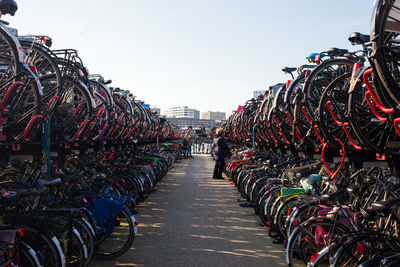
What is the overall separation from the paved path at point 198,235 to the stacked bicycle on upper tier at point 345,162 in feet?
1.28

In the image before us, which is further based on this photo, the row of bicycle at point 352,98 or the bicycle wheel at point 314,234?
the bicycle wheel at point 314,234

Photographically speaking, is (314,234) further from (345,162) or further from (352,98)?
(345,162)

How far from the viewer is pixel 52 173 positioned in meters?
5.46

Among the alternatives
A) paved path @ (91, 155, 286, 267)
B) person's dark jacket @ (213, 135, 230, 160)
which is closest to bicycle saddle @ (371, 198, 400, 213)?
paved path @ (91, 155, 286, 267)

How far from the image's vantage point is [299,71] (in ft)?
21.0

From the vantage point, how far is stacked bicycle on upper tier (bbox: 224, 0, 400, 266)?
2.66 meters

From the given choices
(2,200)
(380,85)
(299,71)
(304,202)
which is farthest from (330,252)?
(299,71)

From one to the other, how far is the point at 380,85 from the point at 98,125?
5.41m

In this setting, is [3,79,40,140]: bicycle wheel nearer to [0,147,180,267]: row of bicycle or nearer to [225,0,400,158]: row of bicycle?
[0,147,180,267]: row of bicycle

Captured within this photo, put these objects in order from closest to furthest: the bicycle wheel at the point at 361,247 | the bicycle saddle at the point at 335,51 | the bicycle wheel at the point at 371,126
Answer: the bicycle wheel at the point at 361,247
the bicycle wheel at the point at 371,126
the bicycle saddle at the point at 335,51

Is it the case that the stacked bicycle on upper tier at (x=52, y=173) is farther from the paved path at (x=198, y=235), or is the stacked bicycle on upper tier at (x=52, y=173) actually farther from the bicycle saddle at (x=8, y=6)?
the paved path at (x=198, y=235)

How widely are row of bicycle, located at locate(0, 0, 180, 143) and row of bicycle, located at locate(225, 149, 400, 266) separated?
10.5 feet

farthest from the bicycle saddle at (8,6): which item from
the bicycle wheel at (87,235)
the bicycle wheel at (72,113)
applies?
the bicycle wheel at (87,235)

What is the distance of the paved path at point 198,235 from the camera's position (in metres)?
4.42
